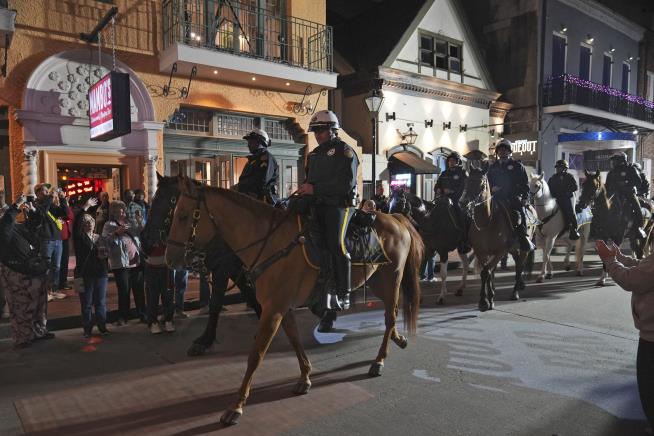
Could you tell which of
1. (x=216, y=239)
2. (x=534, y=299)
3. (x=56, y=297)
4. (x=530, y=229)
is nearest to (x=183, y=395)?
(x=216, y=239)

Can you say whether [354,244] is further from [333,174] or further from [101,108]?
[101,108]

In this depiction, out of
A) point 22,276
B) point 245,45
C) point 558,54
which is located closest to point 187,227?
point 22,276

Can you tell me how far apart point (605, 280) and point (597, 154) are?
15.8m

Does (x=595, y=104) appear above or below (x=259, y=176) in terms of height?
above

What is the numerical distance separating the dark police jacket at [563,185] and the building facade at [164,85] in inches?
273

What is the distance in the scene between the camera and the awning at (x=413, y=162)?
54.9ft

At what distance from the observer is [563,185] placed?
417 inches

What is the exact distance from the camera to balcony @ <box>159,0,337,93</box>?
432 inches

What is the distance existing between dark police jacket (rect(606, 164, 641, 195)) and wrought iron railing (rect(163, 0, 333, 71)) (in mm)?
8417

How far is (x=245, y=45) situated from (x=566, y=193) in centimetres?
950

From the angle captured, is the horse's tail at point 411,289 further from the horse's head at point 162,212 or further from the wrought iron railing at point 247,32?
the wrought iron railing at point 247,32

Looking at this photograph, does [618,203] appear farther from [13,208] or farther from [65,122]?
[65,122]

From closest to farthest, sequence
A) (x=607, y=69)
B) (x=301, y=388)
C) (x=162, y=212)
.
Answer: (x=162, y=212) < (x=301, y=388) < (x=607, y=69)

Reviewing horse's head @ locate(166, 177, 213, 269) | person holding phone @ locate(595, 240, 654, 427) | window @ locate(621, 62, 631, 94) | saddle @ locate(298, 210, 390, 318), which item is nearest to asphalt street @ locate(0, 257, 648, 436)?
person holding phone @ locate(595, 240, 654, 427)
